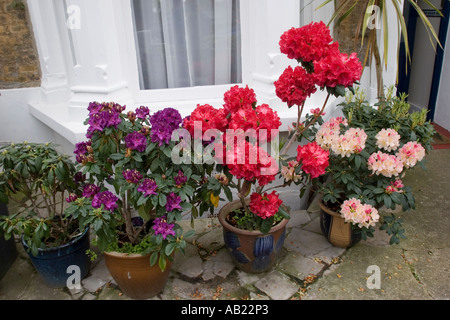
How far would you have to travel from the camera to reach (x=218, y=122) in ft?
7.34

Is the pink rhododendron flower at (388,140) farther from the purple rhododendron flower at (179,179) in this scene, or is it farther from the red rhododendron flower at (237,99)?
the purple rhododendron flower at (179,179)

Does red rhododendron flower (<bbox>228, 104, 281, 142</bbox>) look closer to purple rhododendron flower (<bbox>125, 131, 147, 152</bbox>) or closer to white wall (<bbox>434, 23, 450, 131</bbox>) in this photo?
purple rhododendron flower (<bbox>125, 131, 147, 152</bbox>)

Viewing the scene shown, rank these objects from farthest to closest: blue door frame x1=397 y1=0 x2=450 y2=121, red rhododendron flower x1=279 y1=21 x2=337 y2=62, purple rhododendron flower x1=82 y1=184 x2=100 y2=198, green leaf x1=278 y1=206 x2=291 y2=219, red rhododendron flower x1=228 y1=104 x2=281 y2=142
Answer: blue door frame x1=397 y1=0 x2=450 y2=121 → green leaf x1=278 y1=206 x2=291 y2=219 → purple rhododendron flower x1=82 y1=184 x2=100 y2=198 → red rhododendron flower x1=279 y1=21 x2=337 y2=62 → red rhododendron flower x1=228 y1=104 x2=281 y2=142

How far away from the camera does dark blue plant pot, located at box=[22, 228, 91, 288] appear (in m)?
2.57

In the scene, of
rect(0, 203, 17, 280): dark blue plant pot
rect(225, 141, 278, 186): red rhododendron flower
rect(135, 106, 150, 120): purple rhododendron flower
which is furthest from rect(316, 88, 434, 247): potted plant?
rect(0, 203, 17, 280): dark blue plant pot

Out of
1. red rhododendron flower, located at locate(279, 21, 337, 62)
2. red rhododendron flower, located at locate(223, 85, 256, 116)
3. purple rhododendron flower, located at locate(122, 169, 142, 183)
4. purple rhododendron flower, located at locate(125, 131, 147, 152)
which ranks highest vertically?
red rhododendron flower, located at locate(279, 21, 337, 62)

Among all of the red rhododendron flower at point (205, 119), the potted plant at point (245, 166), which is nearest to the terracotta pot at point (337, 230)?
the potted plant at point (245, 166)

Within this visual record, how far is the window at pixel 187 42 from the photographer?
3322mm

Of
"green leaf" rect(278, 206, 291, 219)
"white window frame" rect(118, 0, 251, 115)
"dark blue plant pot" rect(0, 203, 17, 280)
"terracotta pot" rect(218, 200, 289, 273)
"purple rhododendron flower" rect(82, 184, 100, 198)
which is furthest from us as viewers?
"white window frame" rect(118, 0, 251, 115)

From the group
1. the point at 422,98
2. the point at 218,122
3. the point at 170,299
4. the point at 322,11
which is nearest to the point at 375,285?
the point at 170,299

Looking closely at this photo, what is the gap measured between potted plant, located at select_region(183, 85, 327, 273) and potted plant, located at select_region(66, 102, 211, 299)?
6.1 inches

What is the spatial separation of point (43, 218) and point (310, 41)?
2.04 metres

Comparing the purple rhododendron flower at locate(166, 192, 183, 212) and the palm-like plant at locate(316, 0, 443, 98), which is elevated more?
the palm-like plant at locate(316, 0, 443, 98)

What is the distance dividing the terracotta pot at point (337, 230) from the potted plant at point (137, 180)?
1141mm
